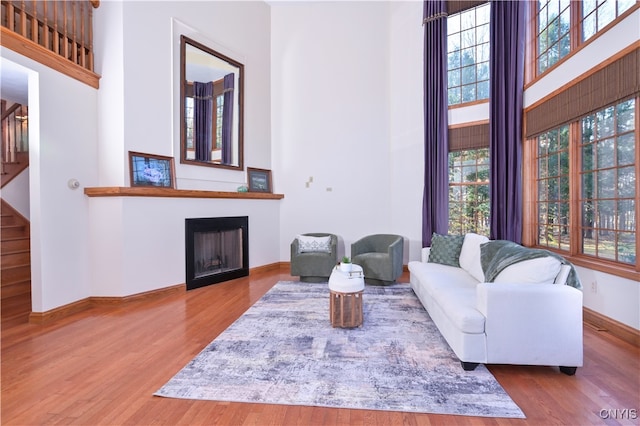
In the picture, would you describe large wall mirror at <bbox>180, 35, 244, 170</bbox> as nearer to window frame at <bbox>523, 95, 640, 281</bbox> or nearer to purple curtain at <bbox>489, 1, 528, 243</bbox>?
purple curtain at <bbox>489, 1, 528, 243</bbox>

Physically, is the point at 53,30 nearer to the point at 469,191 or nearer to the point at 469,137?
the point at 469,137

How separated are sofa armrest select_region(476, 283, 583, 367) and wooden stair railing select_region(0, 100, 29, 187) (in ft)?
21.1

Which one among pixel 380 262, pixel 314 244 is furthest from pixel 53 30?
pixel 380 262

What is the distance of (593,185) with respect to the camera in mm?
3299

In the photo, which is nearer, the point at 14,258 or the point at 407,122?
the point at 14,258

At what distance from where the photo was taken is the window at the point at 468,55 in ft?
16.1

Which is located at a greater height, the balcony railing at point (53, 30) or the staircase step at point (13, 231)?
the balcony railing at point (53, 30)

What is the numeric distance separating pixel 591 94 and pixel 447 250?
2.19m

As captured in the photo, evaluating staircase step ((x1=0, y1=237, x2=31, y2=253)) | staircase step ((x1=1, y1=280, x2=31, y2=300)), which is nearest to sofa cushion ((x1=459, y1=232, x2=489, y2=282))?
staircase step ((x1=1, y1=280, x2=31, y2=300))

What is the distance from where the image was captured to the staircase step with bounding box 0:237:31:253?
417cm

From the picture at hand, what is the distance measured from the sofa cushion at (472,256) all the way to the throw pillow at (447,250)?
7 cm

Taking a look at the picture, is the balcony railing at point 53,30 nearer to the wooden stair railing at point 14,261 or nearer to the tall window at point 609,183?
the wooden stair railing at point 14,261

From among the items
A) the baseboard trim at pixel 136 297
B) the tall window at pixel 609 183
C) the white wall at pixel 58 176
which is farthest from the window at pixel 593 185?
the white wall at pixel 58 176

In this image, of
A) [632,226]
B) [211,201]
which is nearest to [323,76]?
[211,201]
